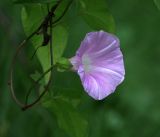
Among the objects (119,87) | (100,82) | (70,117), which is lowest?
(119,87)

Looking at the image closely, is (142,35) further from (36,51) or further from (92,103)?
(36,51)

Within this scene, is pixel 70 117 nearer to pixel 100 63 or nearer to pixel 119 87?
pixel 100 63

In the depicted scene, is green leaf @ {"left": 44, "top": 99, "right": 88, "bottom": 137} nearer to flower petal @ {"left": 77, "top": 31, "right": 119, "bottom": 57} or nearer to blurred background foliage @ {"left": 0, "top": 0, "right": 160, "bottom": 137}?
flower petal @ {"left": 77, "top": 31, "right": 119, "bottom": 57}

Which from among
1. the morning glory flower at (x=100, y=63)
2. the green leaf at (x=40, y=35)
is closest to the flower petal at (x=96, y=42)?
the morning glory flower at (x=100, y=63)

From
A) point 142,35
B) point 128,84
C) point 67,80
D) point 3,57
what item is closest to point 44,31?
point 3,57

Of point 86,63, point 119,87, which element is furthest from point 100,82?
point 119,87

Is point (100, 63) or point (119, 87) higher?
point (100, 63)
